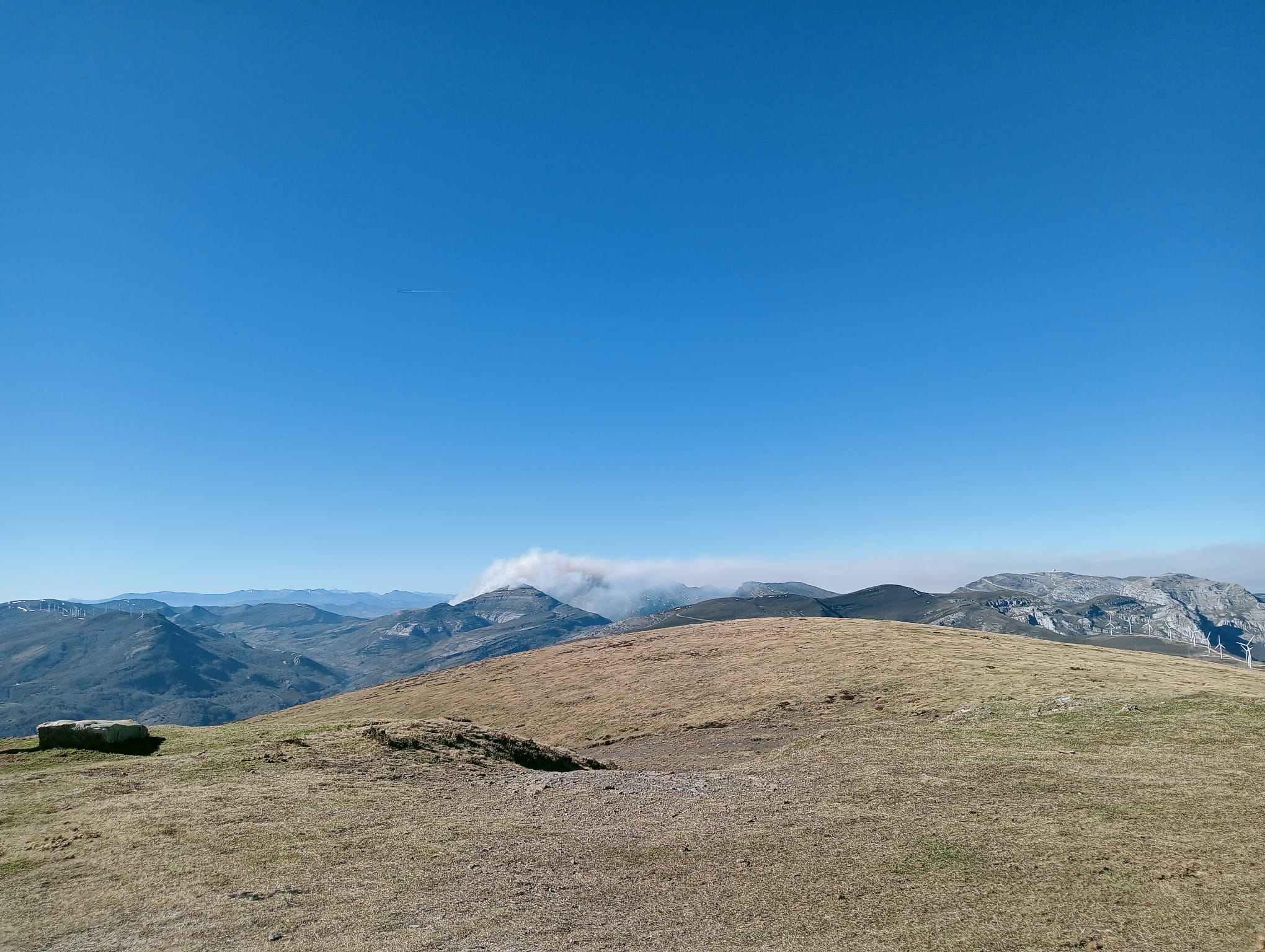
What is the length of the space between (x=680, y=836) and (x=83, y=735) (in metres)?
29.7

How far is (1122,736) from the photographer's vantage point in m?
29.5

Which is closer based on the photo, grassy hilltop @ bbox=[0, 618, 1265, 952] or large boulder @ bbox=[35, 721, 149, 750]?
grassy hilltop @ bbox=[0, 618, 1265, 952]

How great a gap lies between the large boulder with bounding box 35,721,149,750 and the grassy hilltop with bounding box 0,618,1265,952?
0.85 meters

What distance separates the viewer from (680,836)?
20.9 meters

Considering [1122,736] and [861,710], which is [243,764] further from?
[1122,736]

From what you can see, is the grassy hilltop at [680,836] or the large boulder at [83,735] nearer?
the grassy hilltop at [680,836]

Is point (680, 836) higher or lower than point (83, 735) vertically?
lower

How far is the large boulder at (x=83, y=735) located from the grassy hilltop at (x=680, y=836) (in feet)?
2.79

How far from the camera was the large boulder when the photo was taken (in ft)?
98.5

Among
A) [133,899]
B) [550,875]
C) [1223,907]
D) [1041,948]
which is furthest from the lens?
[550,875]

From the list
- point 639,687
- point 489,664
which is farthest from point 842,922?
point 489,664

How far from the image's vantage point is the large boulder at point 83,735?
3002 cm

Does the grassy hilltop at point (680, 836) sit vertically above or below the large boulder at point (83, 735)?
below

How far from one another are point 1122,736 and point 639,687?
41.5 metres
